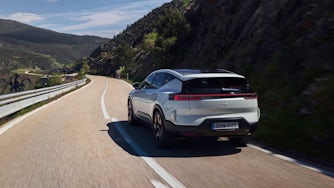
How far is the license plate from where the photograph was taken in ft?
22.9

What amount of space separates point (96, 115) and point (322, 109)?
8072 mm

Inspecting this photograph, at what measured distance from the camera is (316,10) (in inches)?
512

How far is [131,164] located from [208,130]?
5.28ft

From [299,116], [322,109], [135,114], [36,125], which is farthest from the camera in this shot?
[36,125]

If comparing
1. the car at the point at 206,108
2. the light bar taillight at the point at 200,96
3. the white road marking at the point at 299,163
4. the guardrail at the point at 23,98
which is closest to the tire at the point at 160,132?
the car at the point at 206,108

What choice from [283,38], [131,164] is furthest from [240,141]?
[283,38]

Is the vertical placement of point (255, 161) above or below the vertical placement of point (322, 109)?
below

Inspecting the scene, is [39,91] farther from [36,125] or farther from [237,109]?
[237,109]

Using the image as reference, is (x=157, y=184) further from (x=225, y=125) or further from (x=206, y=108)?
(x=225, y=125)

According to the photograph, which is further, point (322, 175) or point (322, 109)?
point (322, 109)

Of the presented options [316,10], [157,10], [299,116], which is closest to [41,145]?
[299,116]

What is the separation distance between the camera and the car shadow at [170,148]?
7.21 metres

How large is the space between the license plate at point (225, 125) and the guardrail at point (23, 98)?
829 centimetres

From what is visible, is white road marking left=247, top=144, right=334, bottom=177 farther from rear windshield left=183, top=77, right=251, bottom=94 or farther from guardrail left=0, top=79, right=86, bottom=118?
guardrail left=0, top=79, right=86, bottom=118
